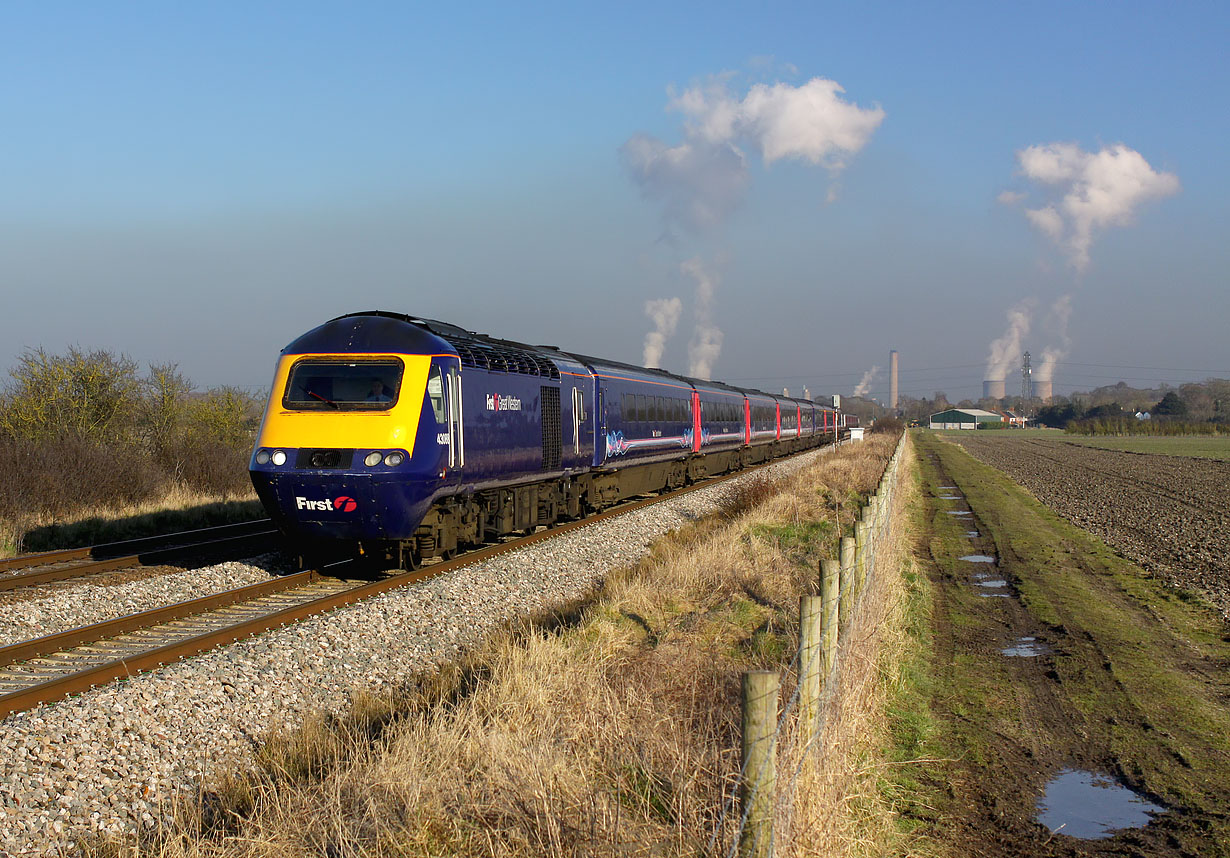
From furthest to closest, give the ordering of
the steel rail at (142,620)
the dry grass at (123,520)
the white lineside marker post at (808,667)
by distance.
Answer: the dry grass at (123,520) → the steel rail at (142,620) → the white lineside marker post at (808,667)

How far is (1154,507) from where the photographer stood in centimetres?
2802

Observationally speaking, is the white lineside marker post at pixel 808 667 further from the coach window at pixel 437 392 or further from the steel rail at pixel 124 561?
the steel rail at pixel 124 561

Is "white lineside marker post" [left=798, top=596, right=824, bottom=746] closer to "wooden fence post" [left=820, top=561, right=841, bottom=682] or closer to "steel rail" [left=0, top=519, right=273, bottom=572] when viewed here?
"wooden fence post" [left=820, top=561, right=841, bottom=682]

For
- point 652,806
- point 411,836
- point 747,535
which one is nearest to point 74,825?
point 411,836

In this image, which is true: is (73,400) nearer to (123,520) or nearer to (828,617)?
(123,520)

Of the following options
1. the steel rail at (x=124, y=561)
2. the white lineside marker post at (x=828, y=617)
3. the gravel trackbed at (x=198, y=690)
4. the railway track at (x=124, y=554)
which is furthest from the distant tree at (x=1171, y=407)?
the white lineside marker post at (x=828, y=617)

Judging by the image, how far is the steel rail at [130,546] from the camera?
14422 millimetres

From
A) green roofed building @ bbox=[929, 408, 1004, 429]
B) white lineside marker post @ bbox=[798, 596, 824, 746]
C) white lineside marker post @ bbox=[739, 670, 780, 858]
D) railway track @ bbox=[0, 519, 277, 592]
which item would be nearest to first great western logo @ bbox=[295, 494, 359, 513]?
railway track @ bbox=[0, 519, 277, 592]

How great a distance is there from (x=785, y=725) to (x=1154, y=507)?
27.0 meters

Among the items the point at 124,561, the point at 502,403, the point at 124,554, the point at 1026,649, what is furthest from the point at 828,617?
the point at 124,554

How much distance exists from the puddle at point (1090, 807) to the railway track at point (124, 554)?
474 inches

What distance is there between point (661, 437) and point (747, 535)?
382 inches

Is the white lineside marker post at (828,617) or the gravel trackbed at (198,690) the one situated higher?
the white lineside marker post at (828,617)

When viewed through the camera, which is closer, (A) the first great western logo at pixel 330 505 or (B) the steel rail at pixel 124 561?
(A) the first great western logo at pixel 330 505
